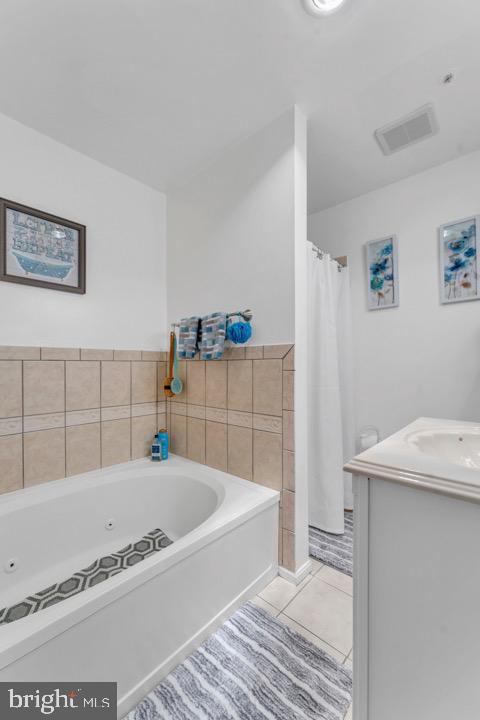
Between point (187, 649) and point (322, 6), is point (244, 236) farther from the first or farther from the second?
point (187, 649)

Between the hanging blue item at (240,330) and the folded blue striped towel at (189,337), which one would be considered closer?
the hanging blue item at (240,330)

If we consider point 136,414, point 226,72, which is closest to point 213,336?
point 136,414

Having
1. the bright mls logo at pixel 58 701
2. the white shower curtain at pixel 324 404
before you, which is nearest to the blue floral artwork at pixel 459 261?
the white shower curtain at pixel 324 404

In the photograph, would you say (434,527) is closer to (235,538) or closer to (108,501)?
(235,538)

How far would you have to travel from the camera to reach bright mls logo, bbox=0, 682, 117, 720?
770mm

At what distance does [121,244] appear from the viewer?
2049 mm

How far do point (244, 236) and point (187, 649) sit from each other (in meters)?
1.92

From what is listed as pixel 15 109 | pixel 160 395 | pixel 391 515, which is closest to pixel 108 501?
pixel 160 395

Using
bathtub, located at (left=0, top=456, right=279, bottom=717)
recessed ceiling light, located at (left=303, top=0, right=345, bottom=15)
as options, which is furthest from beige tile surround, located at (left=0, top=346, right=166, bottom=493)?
recessed ceiling light, located at (left=303, top=0, right=345, bottom=15)

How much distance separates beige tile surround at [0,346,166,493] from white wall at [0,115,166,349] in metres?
0.11

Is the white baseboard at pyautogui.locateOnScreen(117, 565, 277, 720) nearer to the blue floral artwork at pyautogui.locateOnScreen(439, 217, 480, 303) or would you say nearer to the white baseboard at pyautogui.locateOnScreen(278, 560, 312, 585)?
the white baseboard at pyautogui.locateOnScreen(278, 560, 312, 585)

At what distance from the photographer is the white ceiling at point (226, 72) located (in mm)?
1137

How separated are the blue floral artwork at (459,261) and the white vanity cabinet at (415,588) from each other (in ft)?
4.89

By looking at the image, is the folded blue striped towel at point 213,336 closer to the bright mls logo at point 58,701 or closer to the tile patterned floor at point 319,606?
the tile patterned floor at point 319,606
